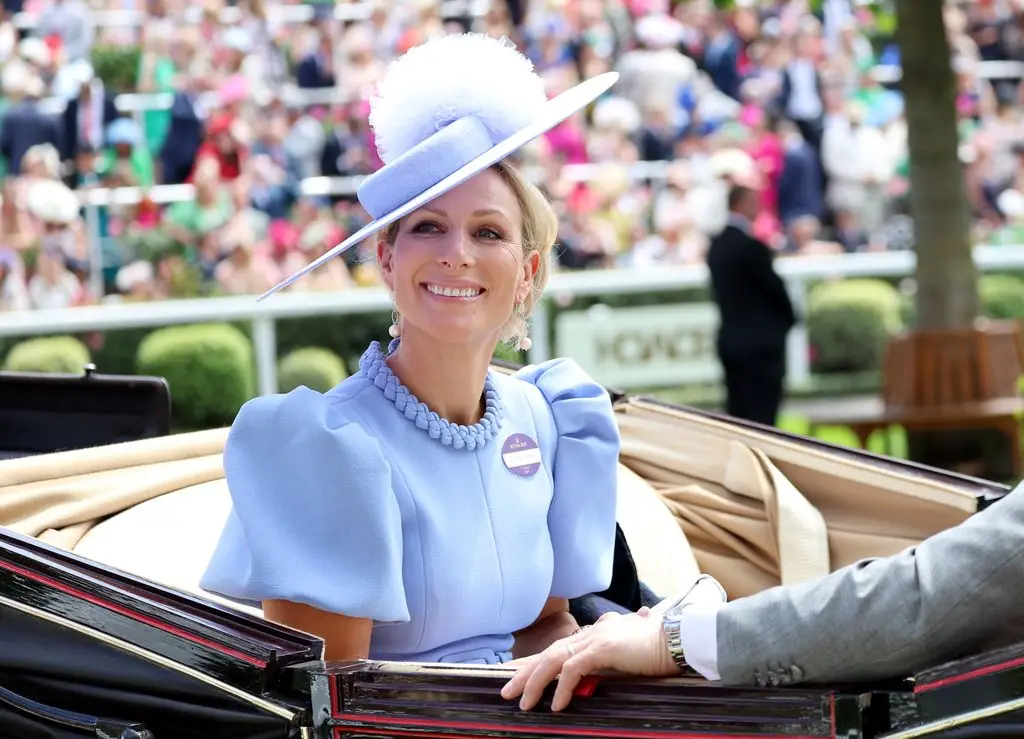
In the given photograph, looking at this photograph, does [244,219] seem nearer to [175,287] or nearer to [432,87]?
[175,287]

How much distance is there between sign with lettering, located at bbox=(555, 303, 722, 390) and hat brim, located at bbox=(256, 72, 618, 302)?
785 centimetres

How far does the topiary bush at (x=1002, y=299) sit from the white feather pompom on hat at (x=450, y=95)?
9.44 m

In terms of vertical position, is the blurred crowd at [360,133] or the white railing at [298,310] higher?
the blurred crowd at [360,133]

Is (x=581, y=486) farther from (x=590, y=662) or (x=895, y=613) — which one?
(x=895, y=613)

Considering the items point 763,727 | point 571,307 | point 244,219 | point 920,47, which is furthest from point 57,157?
point 763,727

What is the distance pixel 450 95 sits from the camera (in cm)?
232

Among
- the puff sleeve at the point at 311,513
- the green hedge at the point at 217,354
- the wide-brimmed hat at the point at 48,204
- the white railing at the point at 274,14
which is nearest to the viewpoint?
the puff sleeve at the point at 311,513

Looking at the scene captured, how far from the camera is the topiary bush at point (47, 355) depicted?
926cm

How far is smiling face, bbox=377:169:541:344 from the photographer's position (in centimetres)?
230

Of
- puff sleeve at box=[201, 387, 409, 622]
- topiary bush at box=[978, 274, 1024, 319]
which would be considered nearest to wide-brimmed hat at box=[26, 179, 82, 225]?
topiary bush at box=[978, 274, 1024, 319]

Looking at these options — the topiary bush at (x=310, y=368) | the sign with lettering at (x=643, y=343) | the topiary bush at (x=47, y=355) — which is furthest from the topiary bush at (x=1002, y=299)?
the topiary bush at (x=47, y=355)

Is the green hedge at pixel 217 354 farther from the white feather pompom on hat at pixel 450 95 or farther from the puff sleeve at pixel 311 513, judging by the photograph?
the puff sleeve at pixel 311 513

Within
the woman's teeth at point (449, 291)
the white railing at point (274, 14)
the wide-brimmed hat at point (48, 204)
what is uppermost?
the white railing at point (274, 14)

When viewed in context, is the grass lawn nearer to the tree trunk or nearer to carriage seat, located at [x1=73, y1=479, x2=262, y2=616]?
the tree trunk
